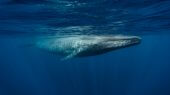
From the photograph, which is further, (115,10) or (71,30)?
(71,30)

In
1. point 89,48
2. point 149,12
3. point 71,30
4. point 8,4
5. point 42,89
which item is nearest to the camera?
point 89,48

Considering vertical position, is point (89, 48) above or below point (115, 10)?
below

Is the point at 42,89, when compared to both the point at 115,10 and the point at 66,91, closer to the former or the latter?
the point at 66,91

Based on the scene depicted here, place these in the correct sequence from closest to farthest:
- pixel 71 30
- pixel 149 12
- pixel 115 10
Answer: pixel 115 10
pixel 149 12
pixel 71 30

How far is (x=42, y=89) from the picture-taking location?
4112 centimetres

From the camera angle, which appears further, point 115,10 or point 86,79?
point 86,79

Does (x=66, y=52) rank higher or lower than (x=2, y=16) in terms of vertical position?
lower

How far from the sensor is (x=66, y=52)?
1438cm

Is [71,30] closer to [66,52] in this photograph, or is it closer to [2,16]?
[2,16]

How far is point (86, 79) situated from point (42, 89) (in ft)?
26.6

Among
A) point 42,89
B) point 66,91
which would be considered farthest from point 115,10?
point 42,89

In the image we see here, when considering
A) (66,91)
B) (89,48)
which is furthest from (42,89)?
(89,48)

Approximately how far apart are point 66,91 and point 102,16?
854 inches

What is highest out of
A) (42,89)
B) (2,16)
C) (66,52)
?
(2,16)
